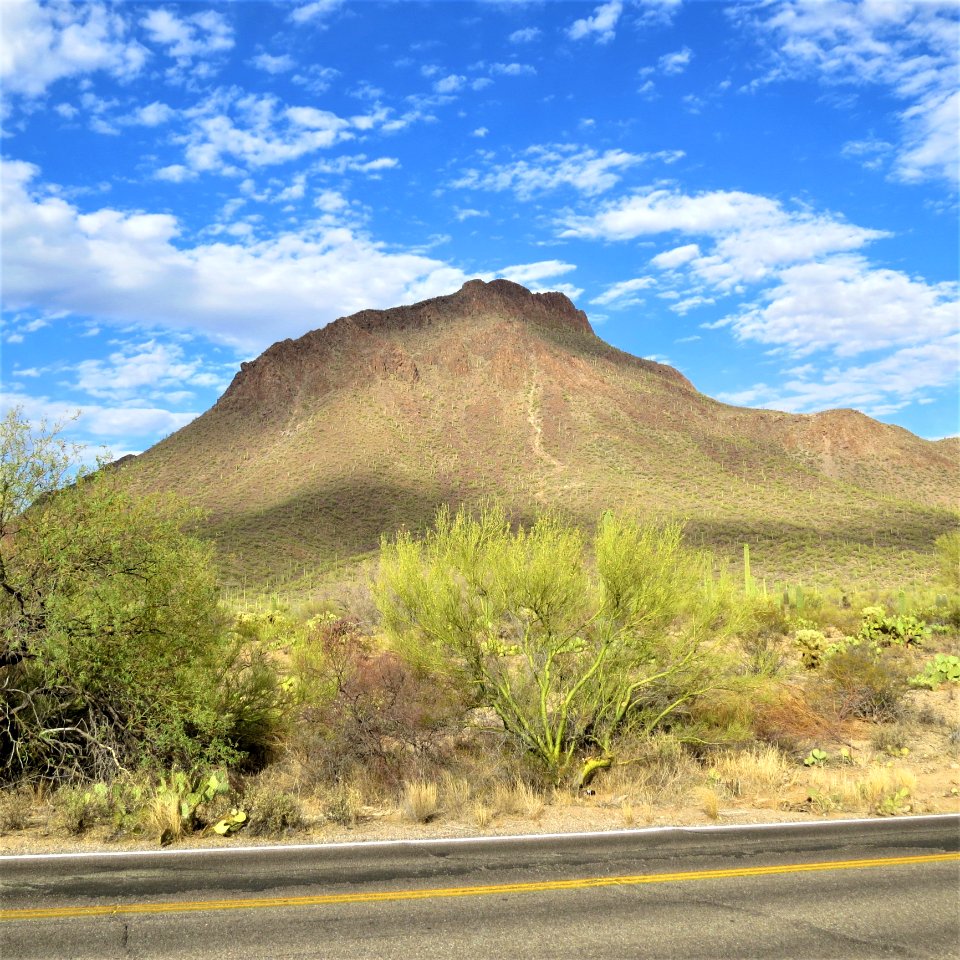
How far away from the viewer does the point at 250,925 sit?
6219 millimetres

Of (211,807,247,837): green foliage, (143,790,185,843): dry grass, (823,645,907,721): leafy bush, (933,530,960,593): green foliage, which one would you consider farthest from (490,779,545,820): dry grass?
(933,530,960,593): green foliage

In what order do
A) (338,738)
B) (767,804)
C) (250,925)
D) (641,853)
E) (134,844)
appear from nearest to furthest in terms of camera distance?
(250,925) < (641,853) < (134,844) < (767,804) < (338,738)

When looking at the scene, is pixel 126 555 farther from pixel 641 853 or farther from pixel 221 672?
pixel 641 853

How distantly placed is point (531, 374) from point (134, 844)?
254 ft

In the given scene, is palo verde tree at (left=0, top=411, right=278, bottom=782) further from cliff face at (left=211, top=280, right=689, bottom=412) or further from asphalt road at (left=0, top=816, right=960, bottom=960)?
cliff face at (left=211, top=280, right=689, bottom=412)

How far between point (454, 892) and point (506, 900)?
487 mm

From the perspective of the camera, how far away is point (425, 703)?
12.7 metres

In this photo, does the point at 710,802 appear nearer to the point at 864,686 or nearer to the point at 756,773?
the point at 756,773

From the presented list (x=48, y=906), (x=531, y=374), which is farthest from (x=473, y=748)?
(x=531, y=374)

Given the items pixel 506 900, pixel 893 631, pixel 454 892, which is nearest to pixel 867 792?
pixel 506 900

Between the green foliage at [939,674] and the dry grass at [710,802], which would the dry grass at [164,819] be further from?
the green foliage at [939,674]

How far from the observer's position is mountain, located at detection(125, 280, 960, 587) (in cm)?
5128

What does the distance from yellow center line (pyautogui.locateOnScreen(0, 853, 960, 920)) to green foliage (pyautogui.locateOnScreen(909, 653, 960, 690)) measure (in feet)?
33.5

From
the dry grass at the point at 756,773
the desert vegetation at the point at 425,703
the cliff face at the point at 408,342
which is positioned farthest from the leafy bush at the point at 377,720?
the cliff face at the point at 408,342
